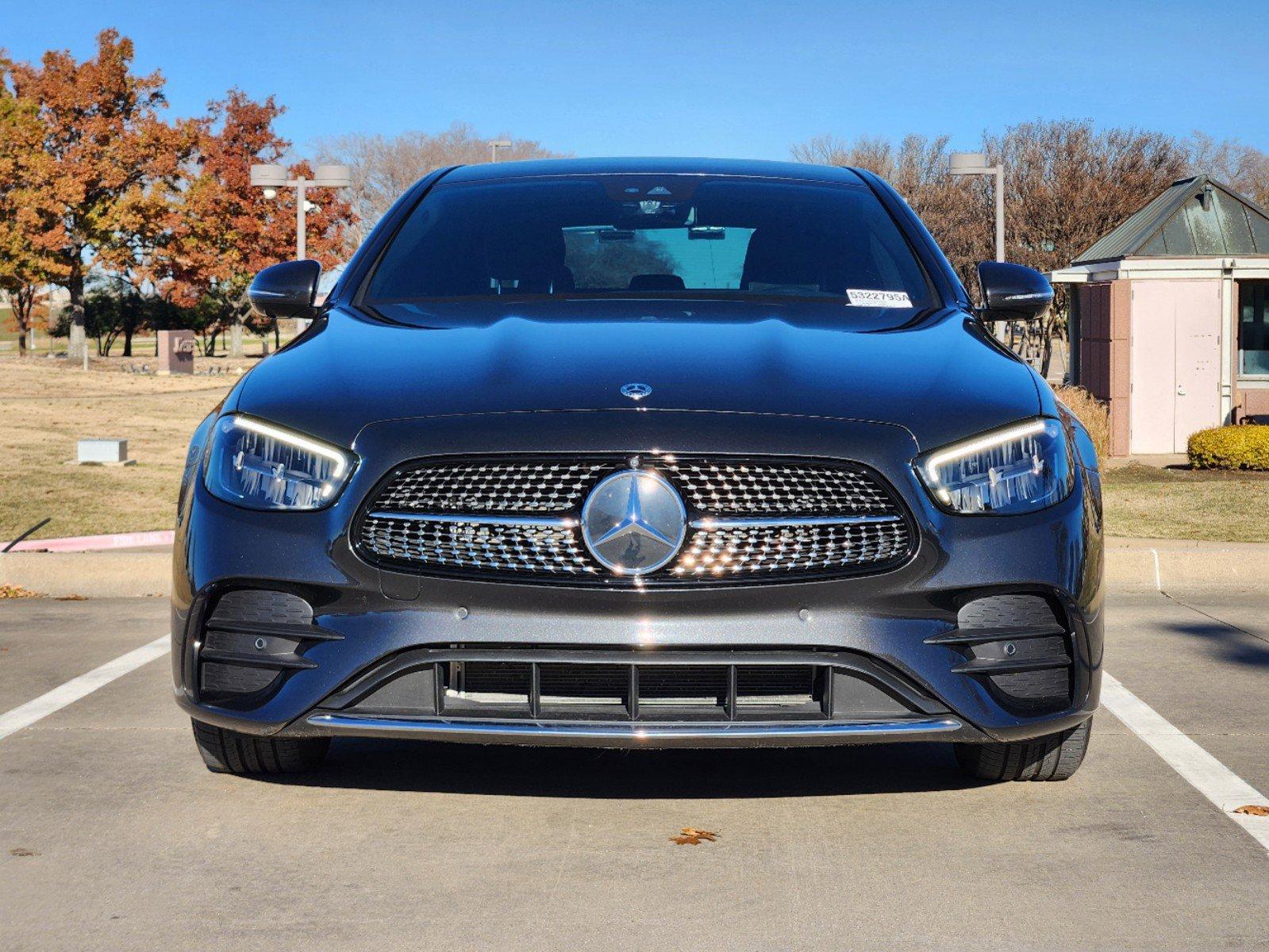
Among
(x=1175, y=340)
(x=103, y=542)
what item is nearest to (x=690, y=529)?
(x=103, y=542)

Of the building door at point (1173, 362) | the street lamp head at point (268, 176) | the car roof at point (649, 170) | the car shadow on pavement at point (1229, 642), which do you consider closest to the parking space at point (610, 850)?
the car shadow on pavement at point (1229, 642)

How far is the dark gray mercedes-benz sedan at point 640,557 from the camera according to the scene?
3816 millimetres

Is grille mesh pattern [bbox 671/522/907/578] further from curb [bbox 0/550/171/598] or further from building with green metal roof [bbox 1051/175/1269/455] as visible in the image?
building with green metal roof [bbox 1051/175/1269/455]

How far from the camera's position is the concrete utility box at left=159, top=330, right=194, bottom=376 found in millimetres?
44969

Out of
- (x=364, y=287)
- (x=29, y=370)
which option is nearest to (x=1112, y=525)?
(x=364, y=287)

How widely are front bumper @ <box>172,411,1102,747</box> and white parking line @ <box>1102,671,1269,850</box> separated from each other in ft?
2.57

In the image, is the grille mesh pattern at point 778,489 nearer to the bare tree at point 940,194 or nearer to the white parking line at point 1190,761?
the white parking line at point 1190,761

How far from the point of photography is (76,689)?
627 cm

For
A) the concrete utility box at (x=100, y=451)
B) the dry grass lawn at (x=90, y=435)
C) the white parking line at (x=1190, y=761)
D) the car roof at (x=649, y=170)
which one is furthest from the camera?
the concrete utility box at (x=100, y=451)

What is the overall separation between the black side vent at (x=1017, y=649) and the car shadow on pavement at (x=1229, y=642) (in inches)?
121

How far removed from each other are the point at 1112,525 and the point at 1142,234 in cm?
1344

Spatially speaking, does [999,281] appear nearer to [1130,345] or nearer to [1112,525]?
[1112,525]

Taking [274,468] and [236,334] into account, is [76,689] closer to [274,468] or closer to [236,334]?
[274,468]

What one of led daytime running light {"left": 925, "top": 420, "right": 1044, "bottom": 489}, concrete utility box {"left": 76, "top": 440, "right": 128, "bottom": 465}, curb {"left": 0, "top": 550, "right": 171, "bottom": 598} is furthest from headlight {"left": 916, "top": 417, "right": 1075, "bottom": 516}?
concrete utility box {"left": 76, "top": 440, "right": 128, "bottom": 465}
